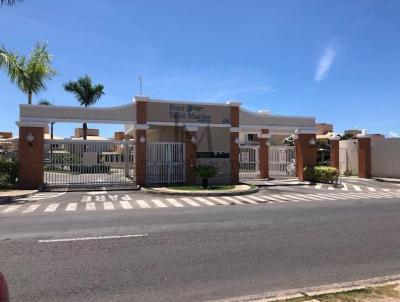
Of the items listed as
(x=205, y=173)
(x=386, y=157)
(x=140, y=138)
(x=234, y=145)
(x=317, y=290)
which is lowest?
(x=317, y=290)

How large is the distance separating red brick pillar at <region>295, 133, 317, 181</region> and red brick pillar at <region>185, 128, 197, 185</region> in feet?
24.0

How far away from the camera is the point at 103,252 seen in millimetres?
8047

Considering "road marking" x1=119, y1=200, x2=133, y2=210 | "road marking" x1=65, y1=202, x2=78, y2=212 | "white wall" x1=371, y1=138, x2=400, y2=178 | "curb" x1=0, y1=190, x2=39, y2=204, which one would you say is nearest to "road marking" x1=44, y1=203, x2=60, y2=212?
"road marking" x1=65, y1=202, x2=78, y2=212

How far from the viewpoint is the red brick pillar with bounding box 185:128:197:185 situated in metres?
→ 25.5

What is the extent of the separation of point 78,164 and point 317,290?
19408 mm

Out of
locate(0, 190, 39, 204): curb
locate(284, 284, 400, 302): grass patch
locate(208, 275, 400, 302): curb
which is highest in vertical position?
locate(0, 190, 39, 204): curb

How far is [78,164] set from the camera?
23.6 meters

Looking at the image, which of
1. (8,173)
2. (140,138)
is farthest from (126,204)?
(8,173)

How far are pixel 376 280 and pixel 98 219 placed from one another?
7.76 meters

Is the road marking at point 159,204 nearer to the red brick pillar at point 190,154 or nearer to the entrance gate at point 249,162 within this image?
the red brick pillar at point 190,154

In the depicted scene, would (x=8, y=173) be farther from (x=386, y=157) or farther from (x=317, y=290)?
(x=386, y=157)

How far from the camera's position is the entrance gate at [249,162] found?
3006 centimetres

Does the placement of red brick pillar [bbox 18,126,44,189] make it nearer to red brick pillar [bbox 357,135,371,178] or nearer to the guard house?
the guard house

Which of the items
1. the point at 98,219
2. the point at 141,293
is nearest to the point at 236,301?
the point at 141,293
